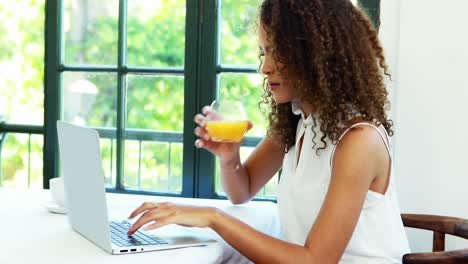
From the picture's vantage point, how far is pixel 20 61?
3535mm

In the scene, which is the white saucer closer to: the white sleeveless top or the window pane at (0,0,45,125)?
the white sleeveless top

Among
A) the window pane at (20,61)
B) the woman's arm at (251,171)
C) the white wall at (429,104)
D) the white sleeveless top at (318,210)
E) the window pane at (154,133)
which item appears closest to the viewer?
the white sleeveless top at (318,210)

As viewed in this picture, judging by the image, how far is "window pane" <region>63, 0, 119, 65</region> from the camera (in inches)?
96.0

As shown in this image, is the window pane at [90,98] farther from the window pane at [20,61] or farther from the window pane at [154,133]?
the window pane at [20,61]

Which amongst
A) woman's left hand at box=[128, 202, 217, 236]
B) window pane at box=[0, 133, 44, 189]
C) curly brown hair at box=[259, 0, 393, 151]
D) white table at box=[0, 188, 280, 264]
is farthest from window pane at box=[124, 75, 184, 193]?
woman's left hand at box=[128, 202, 217, 236]

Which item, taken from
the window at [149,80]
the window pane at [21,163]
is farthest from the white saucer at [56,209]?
the window pane at [21,163]

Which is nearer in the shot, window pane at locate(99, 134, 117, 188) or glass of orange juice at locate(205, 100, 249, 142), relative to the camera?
glass of orange juice at locate(205, 100, 249, 142)

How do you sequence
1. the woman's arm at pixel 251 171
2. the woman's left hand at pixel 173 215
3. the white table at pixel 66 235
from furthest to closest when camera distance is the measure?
1. the woman's arm at pixel 251 171
2. the woman's left hand at pixel 173 215
3. the white table at pixel 66 235

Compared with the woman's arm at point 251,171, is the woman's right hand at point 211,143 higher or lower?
higher

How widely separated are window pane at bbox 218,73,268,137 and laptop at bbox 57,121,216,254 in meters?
0.95

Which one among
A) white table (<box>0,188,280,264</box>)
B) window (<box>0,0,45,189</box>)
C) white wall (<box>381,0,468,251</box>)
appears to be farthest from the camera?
window (<box>0,0,45,189</box>)

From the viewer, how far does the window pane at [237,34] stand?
230cm

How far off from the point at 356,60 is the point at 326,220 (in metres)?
0.39

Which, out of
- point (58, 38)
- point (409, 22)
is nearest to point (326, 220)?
point (409, 22)
